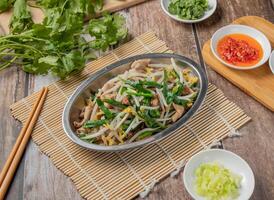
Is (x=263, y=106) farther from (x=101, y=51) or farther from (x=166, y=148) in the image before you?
(x=101, y=51)

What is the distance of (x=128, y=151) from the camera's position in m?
1.87

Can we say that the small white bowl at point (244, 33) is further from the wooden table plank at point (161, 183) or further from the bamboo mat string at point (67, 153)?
the bamboo mat string at point (67, 153)

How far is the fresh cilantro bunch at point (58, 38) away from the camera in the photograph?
83.7 inches

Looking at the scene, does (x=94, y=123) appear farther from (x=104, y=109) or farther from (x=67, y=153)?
(x=67, y=153)

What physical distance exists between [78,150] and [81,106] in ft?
0.81

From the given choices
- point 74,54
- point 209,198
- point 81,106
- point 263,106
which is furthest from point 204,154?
point 74,54

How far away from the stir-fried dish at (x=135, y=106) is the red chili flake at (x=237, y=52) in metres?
0.29

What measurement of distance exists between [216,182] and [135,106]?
1.75 ft

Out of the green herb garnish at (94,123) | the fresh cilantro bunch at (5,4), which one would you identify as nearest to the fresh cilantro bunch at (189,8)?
the green herb garnish at (94,123)

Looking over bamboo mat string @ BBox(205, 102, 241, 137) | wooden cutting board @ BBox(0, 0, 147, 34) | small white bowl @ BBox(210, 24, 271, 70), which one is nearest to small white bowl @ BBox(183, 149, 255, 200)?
bamboo mat string @ BBox(205, 102, 241, 137)

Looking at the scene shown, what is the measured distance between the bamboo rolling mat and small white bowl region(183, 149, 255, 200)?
107 millimetres

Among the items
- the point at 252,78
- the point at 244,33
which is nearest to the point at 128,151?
the point at 252,78

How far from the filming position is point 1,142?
1.97 meters

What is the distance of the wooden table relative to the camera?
1769mm
